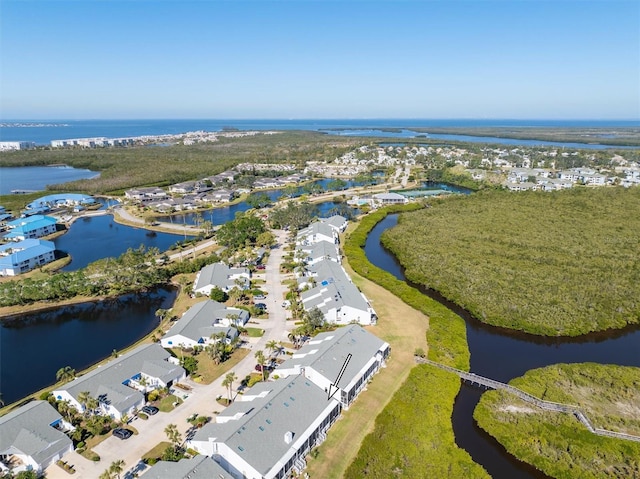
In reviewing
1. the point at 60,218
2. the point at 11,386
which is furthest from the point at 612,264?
the point at 60,218

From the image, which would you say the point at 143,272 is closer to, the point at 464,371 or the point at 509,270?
the point at 464,371

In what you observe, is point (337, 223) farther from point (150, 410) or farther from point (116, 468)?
point (116, 468)

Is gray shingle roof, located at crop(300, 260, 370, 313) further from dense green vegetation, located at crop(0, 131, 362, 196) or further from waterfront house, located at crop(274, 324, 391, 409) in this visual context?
dense green vegetation, located at crop(0, 131, 362, 196)

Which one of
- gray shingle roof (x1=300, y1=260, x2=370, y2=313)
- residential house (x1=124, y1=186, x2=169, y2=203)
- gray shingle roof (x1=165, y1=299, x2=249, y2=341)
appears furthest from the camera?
residential house (x1=124, y1=186, x2=169, y2=203)

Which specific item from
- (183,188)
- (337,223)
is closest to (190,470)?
(337,223)

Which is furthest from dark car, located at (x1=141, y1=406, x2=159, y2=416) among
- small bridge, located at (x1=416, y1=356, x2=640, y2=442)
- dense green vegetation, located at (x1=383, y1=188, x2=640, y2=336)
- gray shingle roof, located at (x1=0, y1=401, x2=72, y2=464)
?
dense green vegetation, located at (x1=383, y1=188, x2=640, y2=336)

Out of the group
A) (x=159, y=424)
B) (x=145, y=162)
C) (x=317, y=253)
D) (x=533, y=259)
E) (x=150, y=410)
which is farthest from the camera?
(x=145, y=162)
